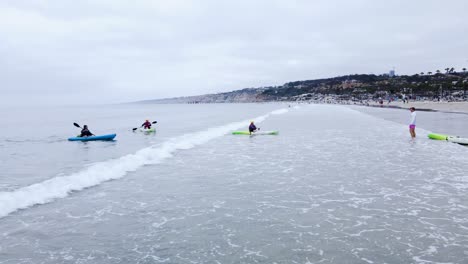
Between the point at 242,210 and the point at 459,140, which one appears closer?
the point at 242,210

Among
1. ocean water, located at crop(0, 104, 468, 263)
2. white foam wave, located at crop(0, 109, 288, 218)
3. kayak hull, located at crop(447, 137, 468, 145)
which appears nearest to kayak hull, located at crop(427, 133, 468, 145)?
kayak hull, located at crop(447, 137, 468, 145)

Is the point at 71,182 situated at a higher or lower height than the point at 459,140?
higher

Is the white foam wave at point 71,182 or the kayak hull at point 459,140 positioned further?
the kayak hull at point 459,140

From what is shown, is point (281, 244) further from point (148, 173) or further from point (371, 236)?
point (148, 173)

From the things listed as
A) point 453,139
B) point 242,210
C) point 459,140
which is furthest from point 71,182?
point 453,139

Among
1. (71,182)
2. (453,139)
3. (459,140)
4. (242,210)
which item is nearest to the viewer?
(242,210)

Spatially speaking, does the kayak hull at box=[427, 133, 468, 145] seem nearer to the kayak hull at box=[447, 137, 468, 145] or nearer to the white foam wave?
the kayak hull at box=[447, 137, 468, 145]

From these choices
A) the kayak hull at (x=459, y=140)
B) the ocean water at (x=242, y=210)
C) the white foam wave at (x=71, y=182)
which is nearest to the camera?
the ocean water at (x=242, y=210)

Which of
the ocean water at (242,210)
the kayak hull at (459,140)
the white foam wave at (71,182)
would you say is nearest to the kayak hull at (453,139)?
the kayak hull at (459,140)

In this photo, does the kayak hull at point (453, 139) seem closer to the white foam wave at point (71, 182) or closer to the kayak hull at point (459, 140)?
the kayak hull at point (459, 140)

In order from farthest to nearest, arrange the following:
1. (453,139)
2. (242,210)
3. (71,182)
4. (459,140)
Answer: (453,139), (459,140), (71,182), (242,210)

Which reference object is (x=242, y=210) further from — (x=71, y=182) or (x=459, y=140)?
(x=459, y=140)

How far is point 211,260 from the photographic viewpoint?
7098mm

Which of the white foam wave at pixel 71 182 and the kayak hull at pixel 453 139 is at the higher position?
the white foam wave at pixel 71 182
